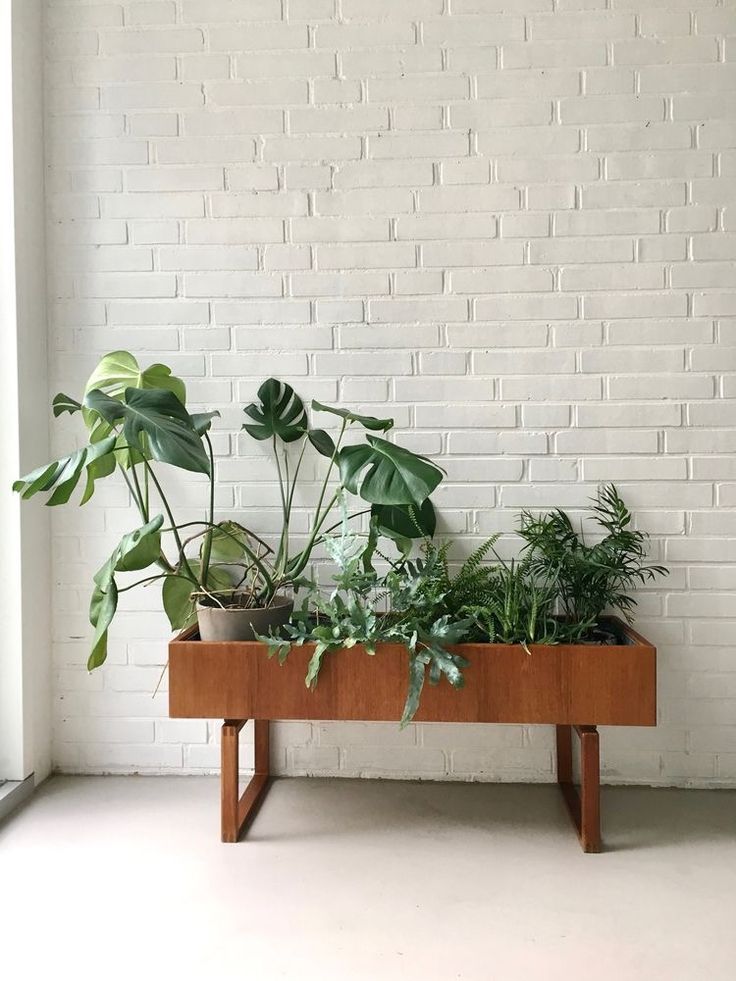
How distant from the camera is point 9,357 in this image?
97.4 inches

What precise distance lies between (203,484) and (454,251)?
1.03 m

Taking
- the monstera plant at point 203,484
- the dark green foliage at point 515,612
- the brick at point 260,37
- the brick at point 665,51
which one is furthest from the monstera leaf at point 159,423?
the brick at point 665,51

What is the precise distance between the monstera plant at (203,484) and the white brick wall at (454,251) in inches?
4.4

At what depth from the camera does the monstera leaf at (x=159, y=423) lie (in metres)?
1.89

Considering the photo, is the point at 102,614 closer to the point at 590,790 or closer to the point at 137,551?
the point at 137,551

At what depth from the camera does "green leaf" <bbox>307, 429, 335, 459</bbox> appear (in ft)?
7.95

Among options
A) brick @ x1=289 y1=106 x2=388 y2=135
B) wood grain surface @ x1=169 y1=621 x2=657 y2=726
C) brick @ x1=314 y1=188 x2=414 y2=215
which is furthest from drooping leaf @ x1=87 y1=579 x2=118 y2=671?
brick @ x1=289 y1=106 x2=388 y2=135

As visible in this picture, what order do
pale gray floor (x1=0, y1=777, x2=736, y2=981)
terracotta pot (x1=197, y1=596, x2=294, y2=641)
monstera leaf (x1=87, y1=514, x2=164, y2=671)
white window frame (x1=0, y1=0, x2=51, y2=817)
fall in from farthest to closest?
white window frame (x1=0, y1=0, x2=51, y2=817)
terracotta pot (x1=197, y1=596, x2=294, y2=641)
monstera leaf (x1=87, y1=514, x2=164, y2=671)
pale gray floor (x1=0, y1=777, x2=736, y2=981)

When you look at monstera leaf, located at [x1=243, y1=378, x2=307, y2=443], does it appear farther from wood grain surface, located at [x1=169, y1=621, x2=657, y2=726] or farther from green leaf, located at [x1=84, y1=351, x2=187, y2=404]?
wood grain surface, located at [x1=169, y1=621, x2=657, y2=726]

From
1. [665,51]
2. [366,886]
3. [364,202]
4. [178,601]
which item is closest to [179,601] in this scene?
[178,601]

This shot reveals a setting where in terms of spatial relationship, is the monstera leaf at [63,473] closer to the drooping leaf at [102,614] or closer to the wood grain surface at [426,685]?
the drooping leaf at [102,614]

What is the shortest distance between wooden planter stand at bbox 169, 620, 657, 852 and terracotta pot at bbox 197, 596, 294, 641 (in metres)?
0.06

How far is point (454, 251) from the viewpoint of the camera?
2.54 metres

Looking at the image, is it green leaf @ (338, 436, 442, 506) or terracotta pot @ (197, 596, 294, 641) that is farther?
terracotta pot @ (197, 596, 294, 641)
